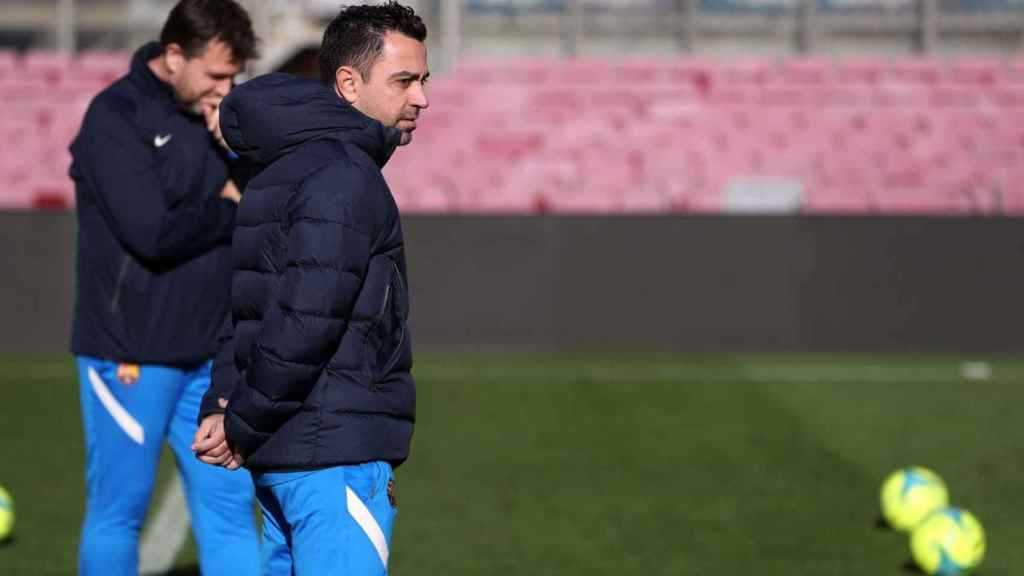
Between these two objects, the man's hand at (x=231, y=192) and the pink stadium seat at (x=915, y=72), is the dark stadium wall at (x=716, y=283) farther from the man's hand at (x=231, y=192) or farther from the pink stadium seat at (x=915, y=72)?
the man's hand at (x=231, y=192)

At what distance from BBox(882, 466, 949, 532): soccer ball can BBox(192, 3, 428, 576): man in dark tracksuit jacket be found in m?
3.98

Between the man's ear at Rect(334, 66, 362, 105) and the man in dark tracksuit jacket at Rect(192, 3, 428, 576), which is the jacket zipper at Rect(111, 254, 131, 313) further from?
the man's ear at Rect(334, 66, 362, 105)

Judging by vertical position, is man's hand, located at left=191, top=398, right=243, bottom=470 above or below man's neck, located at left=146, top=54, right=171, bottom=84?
below

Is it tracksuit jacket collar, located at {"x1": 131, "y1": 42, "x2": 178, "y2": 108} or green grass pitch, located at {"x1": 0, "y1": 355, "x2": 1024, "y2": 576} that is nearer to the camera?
tracksuit jacket collar, located at {"x1": 131, "y1": 42, "x2": 178, "y2": 108}

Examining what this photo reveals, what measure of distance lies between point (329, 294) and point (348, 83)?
52 centimetres

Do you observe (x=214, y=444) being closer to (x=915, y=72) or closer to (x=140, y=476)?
(x=140, y=476)

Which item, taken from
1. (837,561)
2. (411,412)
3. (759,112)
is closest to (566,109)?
(759,112)

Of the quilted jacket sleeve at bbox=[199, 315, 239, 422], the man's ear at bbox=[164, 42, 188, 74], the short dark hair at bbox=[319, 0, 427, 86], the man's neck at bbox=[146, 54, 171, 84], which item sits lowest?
the quilted jacket sleeve at bbox=[199, 315, 239, 422]

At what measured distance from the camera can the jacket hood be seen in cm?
340

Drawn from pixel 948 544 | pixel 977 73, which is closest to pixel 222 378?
pixel 948 544

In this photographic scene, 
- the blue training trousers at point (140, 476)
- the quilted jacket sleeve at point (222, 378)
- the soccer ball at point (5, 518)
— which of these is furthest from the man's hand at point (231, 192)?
the soccer ball at point (5, 518)

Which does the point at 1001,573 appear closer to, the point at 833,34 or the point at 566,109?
the point at 566,109

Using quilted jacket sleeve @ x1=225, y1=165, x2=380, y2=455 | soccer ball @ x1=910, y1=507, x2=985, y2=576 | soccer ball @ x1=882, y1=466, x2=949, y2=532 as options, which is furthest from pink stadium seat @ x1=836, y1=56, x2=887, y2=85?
quilted jacket sleeve @ x1=225, y1=165, x2=380, y2=455

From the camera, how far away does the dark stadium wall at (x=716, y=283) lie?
12.4 metres
